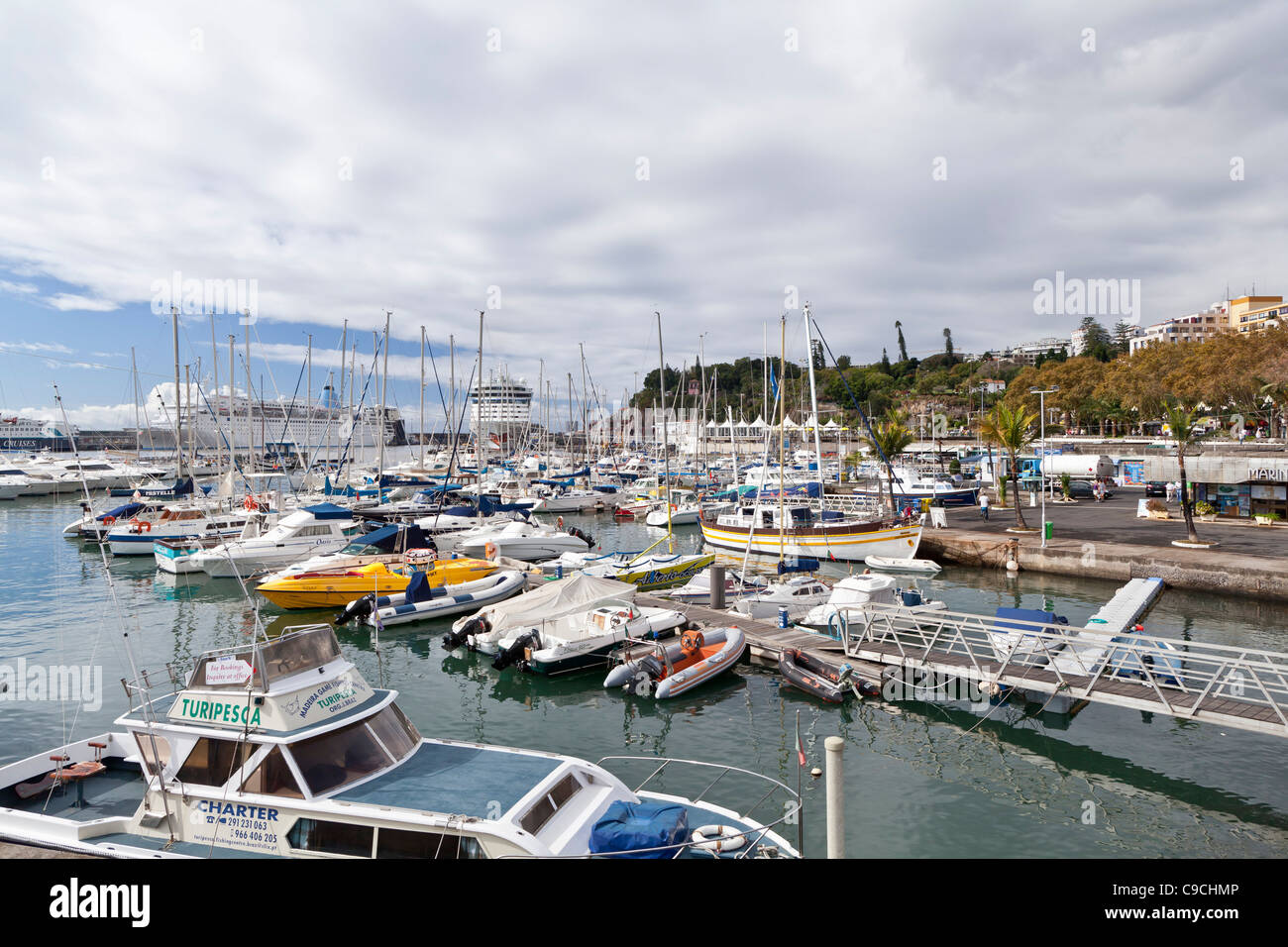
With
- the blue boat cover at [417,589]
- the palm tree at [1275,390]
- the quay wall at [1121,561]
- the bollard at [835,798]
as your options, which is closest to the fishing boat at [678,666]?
the blue boat cover at [417,589]

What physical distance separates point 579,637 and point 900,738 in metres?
9.69

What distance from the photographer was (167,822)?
30.6 ft

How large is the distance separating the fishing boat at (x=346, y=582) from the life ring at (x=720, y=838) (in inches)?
798

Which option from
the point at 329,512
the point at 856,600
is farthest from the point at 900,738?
the point at 329,512

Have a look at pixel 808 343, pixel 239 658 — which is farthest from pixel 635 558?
pixel 239 658

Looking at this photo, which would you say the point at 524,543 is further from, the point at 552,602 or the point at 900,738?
the point at 900,738

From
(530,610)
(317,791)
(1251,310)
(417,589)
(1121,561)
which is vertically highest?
(1251,310)

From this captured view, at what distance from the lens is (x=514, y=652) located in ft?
68.3

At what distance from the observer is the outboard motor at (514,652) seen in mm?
20781

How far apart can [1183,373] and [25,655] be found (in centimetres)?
9240

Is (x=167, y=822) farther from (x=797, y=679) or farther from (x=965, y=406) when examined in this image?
(x=965, y=406)

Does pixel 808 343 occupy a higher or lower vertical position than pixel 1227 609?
higher

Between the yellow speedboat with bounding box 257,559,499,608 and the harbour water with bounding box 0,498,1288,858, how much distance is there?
73 centimetres

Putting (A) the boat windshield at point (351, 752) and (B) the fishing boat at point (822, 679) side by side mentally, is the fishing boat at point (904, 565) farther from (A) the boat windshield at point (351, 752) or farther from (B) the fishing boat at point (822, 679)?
(A) the boat windshield at point (351, 752)
